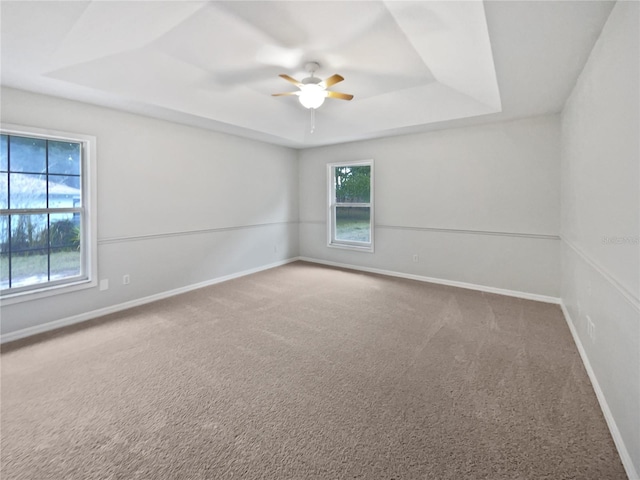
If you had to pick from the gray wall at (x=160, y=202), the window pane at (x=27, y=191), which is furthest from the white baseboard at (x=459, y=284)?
the window pane at (x=27, y=191)

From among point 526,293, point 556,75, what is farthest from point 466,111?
point 526,293

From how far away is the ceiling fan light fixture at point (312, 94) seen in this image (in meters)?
2.97

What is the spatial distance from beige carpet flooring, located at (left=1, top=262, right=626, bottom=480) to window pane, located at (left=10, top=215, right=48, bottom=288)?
629mm

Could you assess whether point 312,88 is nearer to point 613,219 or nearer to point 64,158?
point 613,219

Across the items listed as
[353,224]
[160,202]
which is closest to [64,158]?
[160,202]

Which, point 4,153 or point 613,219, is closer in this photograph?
point 613,219

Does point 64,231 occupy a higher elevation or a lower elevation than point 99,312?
higher

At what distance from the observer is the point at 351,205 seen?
18.3 ft

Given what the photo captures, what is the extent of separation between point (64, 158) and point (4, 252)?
106 centimetres

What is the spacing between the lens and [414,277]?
4.81 m

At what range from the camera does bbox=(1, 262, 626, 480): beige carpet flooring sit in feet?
4.71

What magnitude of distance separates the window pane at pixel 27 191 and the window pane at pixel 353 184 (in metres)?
Answer: 4.19

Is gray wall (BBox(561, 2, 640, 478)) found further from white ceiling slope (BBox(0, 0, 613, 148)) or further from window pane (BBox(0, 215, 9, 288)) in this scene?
window pane (BBox(0, 215, 9, 288))

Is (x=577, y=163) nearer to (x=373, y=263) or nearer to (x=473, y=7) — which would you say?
(x=473, y=7)
